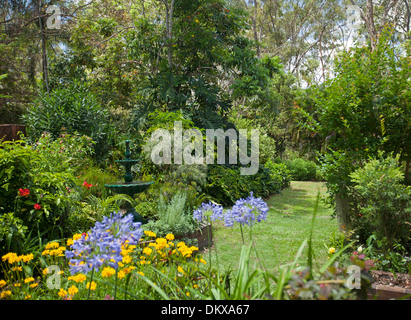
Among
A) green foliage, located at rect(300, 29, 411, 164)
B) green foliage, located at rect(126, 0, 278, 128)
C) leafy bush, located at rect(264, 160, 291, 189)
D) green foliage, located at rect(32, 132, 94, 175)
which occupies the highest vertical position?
green foliage, located at rect(126, 0, 278, 128)

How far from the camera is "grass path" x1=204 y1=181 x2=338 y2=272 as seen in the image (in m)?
4.02

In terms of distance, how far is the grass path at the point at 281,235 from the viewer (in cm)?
402

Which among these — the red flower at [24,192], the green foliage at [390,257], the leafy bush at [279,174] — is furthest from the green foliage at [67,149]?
the leafy bush at [279,174]

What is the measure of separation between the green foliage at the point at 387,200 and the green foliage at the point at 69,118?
261 inches

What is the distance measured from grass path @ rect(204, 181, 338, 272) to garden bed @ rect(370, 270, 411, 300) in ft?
2.15

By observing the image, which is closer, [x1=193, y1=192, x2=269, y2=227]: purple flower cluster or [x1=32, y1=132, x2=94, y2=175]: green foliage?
[x1=193, y1=192, x2=269, y2=227]: purple flower cluster

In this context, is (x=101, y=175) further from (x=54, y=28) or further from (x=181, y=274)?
(x=54, y=28)

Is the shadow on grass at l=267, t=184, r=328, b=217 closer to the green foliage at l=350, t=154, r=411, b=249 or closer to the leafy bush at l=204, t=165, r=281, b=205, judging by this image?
the leafy bush at l=204, t=165, r=281, b=205

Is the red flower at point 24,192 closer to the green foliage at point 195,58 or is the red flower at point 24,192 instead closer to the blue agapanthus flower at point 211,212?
the blue agapanthus flower at point 211,212

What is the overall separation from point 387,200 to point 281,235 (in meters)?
2.38

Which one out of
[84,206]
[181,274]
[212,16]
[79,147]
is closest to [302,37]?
[212,16]

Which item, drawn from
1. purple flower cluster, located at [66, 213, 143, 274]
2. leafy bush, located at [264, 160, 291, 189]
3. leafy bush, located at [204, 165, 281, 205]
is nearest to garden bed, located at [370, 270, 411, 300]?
purple flower cluster, located at [66, 213, 143, 274]

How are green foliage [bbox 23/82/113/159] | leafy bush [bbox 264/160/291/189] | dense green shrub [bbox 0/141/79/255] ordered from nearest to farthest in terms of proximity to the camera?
dense green shrub [bbox 0/141/79/255], green foliage [bbox 23/82/113/159], leafy bush [bbox 264/160/291/189]
